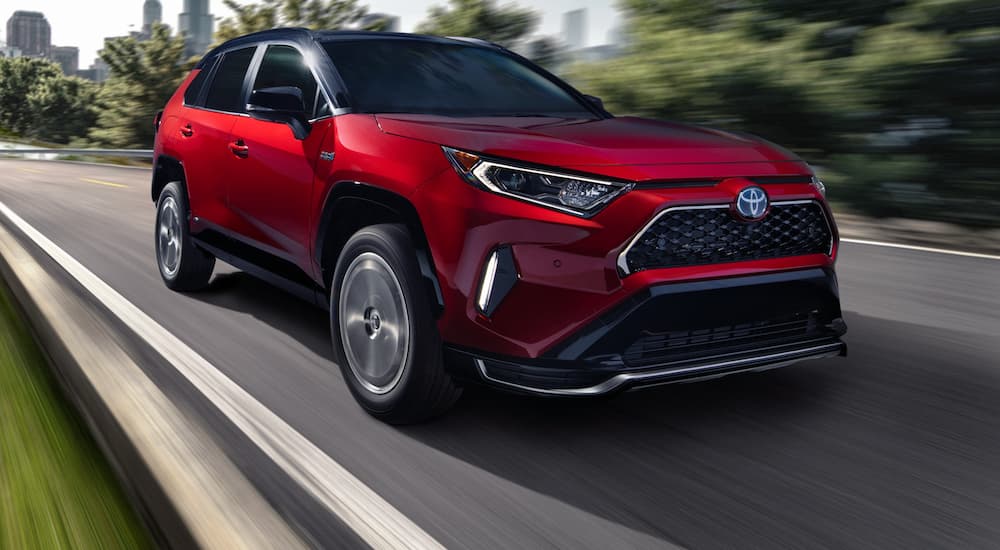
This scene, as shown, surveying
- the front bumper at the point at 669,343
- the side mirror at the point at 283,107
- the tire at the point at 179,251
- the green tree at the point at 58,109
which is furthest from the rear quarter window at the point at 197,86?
the green tree at the point at 58,109

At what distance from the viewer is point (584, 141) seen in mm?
3775

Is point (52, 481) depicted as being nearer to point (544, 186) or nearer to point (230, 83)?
point (544, 186)

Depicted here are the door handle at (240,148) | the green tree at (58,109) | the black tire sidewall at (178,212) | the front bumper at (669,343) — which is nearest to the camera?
the front bumper at (669,343)

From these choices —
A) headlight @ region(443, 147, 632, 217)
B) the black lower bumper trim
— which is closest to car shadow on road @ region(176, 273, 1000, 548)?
the black lower bumper trim

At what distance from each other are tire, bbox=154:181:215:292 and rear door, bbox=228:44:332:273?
3.53 ft

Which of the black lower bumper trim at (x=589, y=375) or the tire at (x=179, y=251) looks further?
the tire at (x=179, y=251)

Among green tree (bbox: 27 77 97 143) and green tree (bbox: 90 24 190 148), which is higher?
green tree (bbox: 90 24 190 148)

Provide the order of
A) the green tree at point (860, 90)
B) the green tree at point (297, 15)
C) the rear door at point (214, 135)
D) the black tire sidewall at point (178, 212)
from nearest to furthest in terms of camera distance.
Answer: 1. the rear door at point (214, 135)
2. the black tire sidewall at point (178, 212)
3. the green tree at point (860, 90)
4. the green tree at point (297, 15)

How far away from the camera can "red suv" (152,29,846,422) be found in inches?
138

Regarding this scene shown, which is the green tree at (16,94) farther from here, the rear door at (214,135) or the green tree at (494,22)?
the rear door at (214,135)

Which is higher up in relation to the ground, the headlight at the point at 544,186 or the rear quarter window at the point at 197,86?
the rear quarter window at the point at 197,86

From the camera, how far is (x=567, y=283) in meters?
3.51

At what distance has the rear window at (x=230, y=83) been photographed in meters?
5.84

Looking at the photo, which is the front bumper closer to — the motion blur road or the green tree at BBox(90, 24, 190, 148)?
the motion blur road
